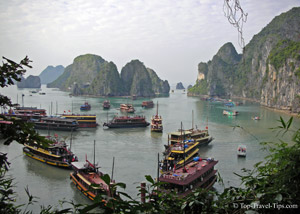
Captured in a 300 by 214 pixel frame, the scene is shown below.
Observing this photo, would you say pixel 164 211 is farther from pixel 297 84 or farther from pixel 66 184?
pixel 297 84

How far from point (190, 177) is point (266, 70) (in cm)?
7577

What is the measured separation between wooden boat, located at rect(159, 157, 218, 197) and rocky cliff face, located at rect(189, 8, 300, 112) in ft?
63.1

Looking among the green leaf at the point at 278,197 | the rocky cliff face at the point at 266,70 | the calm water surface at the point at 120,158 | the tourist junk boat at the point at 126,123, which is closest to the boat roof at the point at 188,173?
the calm water surface at the point at 120,158

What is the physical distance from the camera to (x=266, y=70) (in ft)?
269

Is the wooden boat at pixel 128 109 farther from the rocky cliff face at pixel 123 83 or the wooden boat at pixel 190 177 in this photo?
the rocky cliff face at pixel 123 83

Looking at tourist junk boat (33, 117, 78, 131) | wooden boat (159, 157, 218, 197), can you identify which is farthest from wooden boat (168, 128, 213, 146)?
tourist junk boat (33, 117, 78, 131)

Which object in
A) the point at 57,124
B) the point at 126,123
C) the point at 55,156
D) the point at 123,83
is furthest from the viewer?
the point at 123,83

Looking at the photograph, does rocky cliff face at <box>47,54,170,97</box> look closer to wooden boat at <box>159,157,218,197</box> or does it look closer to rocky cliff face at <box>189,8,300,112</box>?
rocky cliff face at <box>189,8,300,112</box>

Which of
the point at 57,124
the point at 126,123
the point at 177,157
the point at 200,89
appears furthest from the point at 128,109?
the point at 200,89

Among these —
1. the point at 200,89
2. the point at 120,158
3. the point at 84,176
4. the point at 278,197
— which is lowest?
the point at 120,158

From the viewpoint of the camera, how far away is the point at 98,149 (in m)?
25.0

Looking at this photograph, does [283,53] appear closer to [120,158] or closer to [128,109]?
[128,109]

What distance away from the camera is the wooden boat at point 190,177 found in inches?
539

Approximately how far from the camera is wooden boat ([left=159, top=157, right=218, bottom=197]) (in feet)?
45.0
